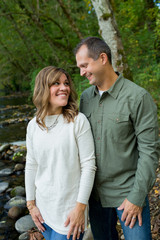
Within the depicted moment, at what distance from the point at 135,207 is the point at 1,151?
6.96 m

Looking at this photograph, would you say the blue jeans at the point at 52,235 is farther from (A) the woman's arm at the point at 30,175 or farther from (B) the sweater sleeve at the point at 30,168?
(B) the sweater sleeve at the point at 30,168

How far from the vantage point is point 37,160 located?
1983mm

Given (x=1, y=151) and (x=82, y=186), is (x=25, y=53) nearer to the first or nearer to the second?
(x=1, y=151)

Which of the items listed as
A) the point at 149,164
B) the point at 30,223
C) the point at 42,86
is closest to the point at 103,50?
the point at 42,86

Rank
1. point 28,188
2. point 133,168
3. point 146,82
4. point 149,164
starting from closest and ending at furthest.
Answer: point 149,164
point 133,168
point 28,188
point 146,82

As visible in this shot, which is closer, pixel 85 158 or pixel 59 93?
pixel 85 158

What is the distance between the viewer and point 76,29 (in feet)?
32.8

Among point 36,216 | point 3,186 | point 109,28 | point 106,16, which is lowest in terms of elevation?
point 3,186

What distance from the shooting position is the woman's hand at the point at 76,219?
68.6 inches

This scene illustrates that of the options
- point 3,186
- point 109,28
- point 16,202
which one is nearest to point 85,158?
point 16,202

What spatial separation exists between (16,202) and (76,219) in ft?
11.0

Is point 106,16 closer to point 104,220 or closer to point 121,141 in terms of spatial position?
point 121,141

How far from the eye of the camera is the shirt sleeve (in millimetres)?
1711

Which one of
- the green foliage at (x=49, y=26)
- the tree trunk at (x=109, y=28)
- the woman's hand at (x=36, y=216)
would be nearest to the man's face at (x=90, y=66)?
the woman's hand at (x=36, y=216)
